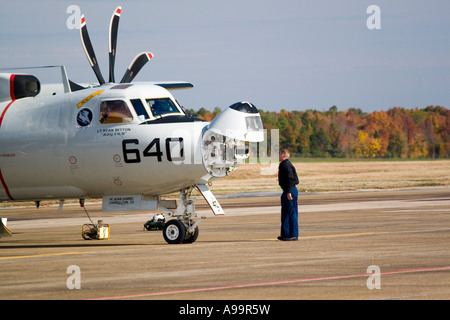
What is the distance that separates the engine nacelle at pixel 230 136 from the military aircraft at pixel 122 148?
1.0 inches

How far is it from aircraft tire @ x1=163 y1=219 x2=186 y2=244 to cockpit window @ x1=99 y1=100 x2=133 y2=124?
290 cm

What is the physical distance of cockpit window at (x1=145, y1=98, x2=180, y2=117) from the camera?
826 inches

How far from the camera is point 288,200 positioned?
20.9 meters

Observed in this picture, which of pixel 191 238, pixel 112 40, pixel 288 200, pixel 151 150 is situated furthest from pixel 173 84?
pixel 288 200

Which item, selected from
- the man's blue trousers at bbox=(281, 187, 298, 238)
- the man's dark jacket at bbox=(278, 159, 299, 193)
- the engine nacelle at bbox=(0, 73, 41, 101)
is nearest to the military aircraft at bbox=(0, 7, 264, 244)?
the engine nacelle at bbox=(0, 73, 41, 101)

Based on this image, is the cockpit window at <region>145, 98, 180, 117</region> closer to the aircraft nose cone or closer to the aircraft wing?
the aircraft nose cone

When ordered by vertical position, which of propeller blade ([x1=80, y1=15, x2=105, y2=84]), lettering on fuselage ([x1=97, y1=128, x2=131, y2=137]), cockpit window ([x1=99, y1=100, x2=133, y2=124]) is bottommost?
lettering on fuselage ([x1=97, y1=128, x2=131, y2=137])

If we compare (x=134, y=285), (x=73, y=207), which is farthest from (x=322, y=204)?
(x=134, y=285)

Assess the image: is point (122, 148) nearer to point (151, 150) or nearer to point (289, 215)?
point (151, 150)

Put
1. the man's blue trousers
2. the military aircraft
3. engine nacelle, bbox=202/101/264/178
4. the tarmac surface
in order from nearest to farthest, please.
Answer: the tarmac surface, engine nacelle, bbox=202/101/264/178, the military aircraft, the man's blue trousers

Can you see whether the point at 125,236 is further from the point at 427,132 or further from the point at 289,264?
the point at 427,132

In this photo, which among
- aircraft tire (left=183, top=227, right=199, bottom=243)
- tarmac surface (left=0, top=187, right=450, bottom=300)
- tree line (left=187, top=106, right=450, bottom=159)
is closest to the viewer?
tarmac surface (left=0, top=187, right=450, bottom=300)

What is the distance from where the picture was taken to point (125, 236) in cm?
2548

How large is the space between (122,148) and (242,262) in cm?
523
